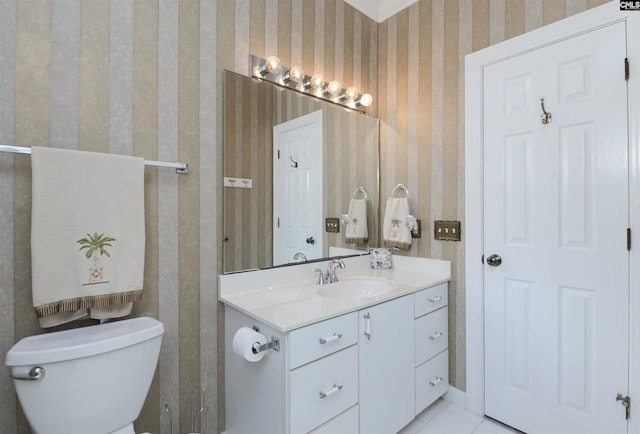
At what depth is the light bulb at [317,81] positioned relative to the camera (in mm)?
1901

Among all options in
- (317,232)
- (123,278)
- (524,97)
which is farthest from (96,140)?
(524,97)

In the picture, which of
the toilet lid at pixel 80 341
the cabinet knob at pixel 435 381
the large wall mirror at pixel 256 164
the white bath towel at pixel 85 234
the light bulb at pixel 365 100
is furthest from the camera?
the light bulb at pixel 365 100

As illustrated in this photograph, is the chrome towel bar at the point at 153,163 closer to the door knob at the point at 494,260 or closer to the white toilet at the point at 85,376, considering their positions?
the white toilet at the point at 85,376

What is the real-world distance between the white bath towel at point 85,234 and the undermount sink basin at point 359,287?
101 centimetres

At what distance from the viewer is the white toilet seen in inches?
37.2

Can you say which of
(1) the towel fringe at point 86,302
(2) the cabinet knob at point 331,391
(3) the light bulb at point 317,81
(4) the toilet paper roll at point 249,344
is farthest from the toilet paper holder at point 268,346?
(3) the light bulb at point 317,81

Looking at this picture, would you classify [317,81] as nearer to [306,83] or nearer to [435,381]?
[306,83]

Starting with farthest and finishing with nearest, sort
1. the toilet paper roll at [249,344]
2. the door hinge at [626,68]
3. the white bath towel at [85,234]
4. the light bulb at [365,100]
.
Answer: the light bulb at [365,100]
the door hinge at [626,68]
the toilet paper roll at [249,344]
the white bath towel at [85,234]

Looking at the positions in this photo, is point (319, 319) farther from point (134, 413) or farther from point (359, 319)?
point (134, 413)

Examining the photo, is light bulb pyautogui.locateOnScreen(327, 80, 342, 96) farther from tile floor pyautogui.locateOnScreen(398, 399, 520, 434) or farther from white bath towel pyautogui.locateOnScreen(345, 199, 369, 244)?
tile floor pyautogui.locateOnScreen(398, 399, 520, 434)

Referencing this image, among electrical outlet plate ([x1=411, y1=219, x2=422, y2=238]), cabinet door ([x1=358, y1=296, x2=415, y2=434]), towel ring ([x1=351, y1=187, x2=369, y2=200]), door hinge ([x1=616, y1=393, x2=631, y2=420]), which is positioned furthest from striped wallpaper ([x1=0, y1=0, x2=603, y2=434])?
door hinge ([x1=616, y1=393, x2=631, y2=420])

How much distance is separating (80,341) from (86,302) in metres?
0.15

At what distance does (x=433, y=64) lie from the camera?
2.05 meters

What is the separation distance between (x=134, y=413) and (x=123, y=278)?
0.49 m
